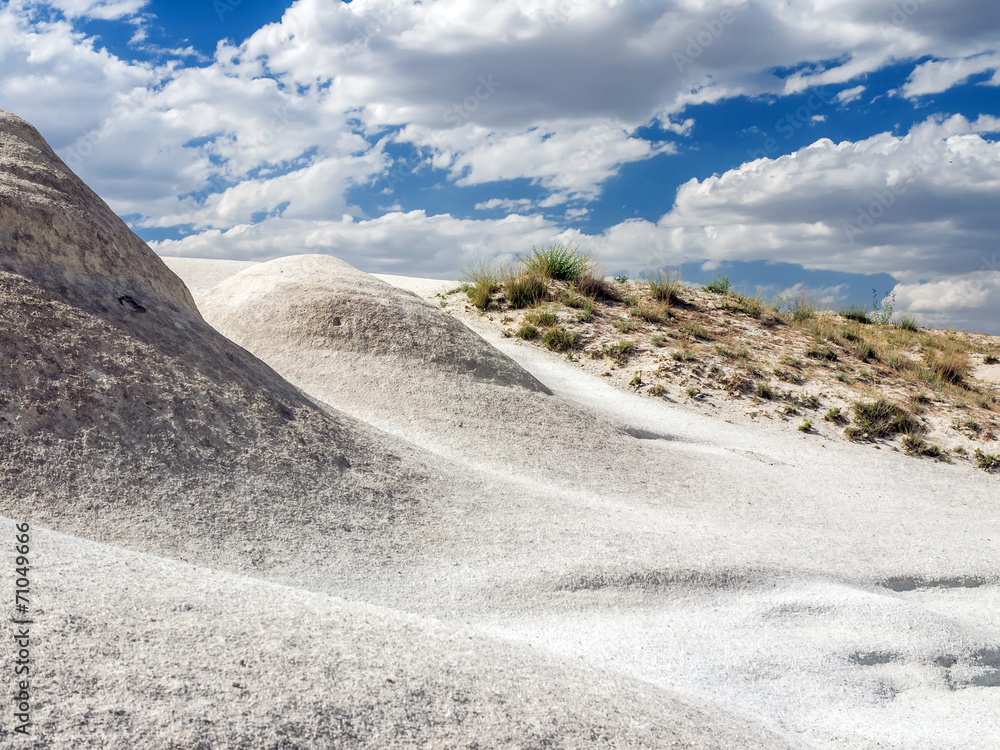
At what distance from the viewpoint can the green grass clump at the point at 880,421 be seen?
10039 mm

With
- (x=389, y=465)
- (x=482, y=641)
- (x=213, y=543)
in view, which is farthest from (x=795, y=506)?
(x=213, y=543)

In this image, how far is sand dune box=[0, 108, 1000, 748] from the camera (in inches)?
103

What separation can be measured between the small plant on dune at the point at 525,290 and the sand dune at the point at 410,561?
6.02 metres

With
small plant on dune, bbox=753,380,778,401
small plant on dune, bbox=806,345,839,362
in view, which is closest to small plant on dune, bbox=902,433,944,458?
small plant on dune, bbox=753,380,778,401

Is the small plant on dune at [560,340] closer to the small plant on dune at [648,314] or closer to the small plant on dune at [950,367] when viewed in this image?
the small plant on dune at [648,314]

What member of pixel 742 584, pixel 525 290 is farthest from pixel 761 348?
pixel 742 584

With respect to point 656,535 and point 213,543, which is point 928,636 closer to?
point 656,535

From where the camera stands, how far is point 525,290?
14.2 meters

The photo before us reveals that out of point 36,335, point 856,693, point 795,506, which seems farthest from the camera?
point 795,506

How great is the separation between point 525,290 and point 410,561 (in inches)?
397

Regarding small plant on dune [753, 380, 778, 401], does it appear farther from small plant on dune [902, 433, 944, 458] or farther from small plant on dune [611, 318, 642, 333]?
small plant on dune [611, 318, 642, 333]

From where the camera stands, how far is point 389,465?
5762 mm

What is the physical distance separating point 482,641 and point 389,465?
256 cm

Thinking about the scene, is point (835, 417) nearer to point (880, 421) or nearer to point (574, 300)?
point (880, 421)
